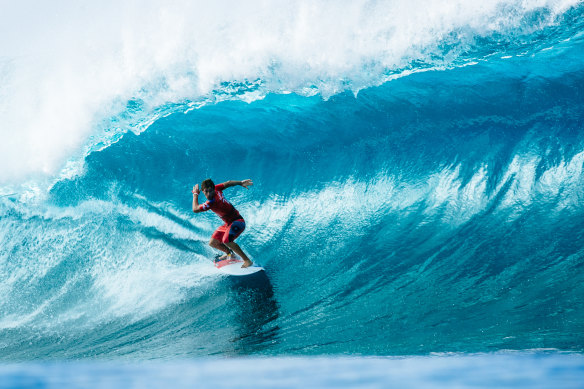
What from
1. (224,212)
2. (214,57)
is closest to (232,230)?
(224,212)

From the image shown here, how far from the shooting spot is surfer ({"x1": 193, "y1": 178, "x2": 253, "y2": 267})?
491 cm

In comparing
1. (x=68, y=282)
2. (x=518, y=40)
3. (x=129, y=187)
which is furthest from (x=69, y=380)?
(x=518, y=40)

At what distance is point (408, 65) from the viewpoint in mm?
7426

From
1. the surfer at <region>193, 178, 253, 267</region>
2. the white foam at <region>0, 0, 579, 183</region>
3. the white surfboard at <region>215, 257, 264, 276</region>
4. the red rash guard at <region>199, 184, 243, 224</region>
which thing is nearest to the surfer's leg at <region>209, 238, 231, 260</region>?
the surfer at <region>193, 178, 253, 267</region>

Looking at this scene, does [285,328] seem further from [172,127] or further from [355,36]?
[355,36]

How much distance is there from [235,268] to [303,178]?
1952 mm

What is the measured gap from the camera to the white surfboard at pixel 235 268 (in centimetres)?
549

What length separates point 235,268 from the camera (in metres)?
5.52

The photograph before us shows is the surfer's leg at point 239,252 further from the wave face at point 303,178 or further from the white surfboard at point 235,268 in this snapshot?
the wave face at point 303,178

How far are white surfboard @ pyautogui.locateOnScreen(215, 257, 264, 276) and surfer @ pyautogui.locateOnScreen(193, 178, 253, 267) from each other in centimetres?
6

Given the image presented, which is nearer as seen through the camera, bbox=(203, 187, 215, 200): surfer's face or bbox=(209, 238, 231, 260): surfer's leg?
bbox=(203, 187, 215, 200): surfer's face

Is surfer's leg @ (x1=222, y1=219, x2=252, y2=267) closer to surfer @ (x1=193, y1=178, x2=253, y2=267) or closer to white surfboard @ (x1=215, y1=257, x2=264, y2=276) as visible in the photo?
surfer @ (x1=193, y1=178, x2=253, y2=267)

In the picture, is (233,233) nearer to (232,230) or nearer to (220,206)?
(232,230)

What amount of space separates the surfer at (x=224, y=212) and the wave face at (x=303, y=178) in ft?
1.34
